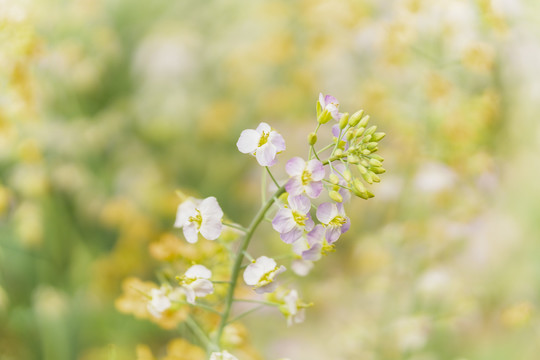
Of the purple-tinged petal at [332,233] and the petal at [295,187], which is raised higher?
the petal at [295,187]

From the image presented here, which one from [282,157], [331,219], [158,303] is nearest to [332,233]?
[331,219]

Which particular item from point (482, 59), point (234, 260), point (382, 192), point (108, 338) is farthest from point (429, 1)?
point (108, 338)

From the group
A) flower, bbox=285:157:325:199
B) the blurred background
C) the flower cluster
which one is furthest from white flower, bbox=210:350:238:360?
the blurred background

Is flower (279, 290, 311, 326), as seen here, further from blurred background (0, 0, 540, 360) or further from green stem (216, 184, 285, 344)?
blurred background (0, 0, 540, 360)

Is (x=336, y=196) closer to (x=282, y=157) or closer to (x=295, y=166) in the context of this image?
(x=295, y=166)

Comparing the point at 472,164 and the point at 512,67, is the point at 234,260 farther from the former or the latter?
the point at 512,67

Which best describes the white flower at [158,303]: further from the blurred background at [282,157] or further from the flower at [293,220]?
the blurred background at [282,157]

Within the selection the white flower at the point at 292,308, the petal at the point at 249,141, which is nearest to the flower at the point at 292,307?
the white flower at the point at 292,308
